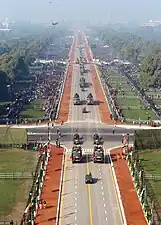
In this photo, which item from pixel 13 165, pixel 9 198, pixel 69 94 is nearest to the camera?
pixel 9 198

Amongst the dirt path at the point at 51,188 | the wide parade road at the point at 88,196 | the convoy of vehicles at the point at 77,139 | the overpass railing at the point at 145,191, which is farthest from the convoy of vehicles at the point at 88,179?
the convoy of vehicles at the point at 77,139

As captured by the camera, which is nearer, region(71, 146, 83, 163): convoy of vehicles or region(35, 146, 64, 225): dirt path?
region(35, 146, 64, 225): dirt path

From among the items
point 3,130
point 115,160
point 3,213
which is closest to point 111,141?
point 115,160

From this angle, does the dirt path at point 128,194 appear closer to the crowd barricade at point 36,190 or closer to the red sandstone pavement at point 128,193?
the red sandstone pavement at point 128,193

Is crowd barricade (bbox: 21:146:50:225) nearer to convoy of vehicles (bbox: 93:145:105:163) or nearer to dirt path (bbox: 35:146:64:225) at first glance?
dirt path (bbox: 35:146:64:225)

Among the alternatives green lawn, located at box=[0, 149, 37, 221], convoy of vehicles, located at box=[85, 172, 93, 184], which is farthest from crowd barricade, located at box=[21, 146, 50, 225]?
convoy of vehicles, located at box=[85, 172, 93, 184]

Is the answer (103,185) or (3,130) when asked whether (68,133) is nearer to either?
(3,130)

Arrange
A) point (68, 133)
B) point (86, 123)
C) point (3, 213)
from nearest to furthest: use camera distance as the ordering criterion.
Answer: point (3, 213) → point (68, 133) → point (86, 123)
